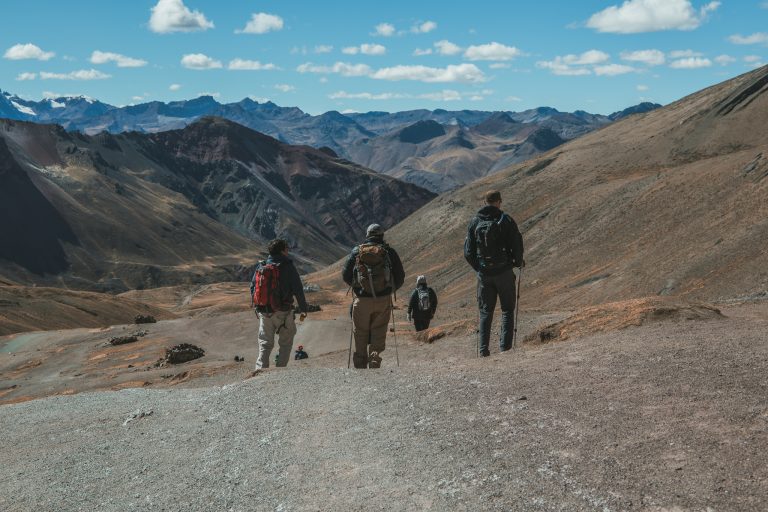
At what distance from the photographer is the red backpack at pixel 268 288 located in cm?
1352

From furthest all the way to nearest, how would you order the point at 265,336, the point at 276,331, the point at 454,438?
1. the point at 276,331
2. the point at 265,336
3. the point at 454,438

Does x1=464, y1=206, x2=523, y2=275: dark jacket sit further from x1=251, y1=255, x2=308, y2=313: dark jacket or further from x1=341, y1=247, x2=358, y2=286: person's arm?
x1=251, y1=255, x2=308, y2=313: dark jacket

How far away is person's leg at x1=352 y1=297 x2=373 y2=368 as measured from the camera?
12242mm

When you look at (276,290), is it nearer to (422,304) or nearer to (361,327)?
(361,327)

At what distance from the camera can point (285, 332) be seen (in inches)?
557

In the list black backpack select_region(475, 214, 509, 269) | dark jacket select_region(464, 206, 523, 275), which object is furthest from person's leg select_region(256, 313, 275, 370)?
black backpack select_region(475, 214, 509, 269)

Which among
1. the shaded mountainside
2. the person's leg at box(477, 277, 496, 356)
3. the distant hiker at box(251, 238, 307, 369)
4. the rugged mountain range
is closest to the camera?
the person's leg at box(477, 277, 496, 356)

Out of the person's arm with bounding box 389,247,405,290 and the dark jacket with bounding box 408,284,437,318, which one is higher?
the person's arm with bounding box 389,247,405,290

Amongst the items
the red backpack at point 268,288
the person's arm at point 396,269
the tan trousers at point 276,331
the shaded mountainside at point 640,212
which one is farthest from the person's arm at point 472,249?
the shaded mountainside at point 640,212

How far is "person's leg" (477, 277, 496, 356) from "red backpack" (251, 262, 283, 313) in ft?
12.2

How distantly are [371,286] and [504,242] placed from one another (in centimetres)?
225

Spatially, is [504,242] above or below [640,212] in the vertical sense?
above

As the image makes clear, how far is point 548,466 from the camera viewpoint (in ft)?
21.5

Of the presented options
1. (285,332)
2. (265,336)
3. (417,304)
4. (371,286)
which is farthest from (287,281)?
(417,304)
